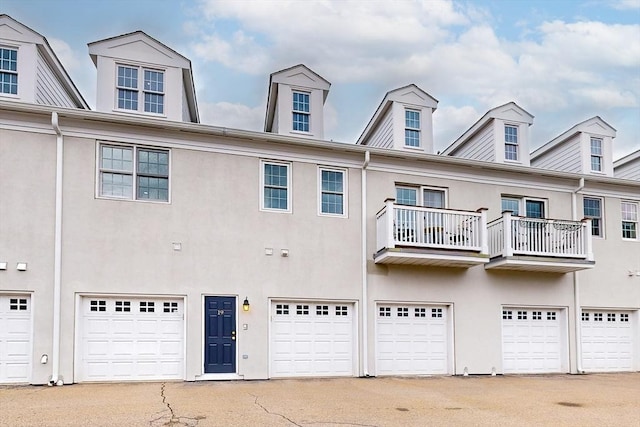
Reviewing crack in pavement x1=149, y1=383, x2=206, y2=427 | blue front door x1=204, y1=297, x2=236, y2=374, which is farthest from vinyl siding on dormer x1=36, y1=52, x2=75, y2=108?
crack in pavement x1=149, y1=383, x2=206, y2=427

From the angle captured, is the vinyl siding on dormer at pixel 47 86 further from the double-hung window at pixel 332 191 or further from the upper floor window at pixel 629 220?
the upper floor window at pixel 629 220

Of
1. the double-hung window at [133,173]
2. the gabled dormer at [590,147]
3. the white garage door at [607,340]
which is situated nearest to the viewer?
the double-hung window at [133,173]

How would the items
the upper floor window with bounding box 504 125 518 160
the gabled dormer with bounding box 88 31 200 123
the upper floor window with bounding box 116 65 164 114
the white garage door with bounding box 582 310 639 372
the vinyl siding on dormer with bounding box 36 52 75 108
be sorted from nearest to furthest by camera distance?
the vinyl siding on dormer with bounding box 36 52 75 108 < the gabled dormer with bounding box 88 31 200 123 < the upper floor window with bounding box 116 65 164 114 < the white garage door with bounding box 582 310 639 372 < the upper floor window with bounding box 504 125 518 160

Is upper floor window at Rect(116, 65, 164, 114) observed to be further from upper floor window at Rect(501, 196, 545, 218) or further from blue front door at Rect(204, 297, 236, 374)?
upper floor window at Rect(501, 196, 545, 218)

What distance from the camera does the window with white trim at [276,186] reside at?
41.0 feet

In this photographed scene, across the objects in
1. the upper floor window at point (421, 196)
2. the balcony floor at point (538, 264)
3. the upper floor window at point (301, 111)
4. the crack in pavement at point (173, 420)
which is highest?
the upper floor window at point (301, 111)

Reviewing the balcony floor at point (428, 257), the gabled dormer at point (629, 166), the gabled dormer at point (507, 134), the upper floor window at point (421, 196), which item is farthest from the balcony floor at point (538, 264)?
the gabled dormer at point (629, 166)

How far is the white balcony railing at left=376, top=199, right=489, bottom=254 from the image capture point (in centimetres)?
1229

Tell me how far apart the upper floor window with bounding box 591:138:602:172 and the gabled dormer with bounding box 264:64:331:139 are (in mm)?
8550

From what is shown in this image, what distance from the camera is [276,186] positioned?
41.3 ft

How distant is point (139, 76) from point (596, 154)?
13.4 meters

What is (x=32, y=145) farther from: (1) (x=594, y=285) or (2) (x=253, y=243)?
(1) (x=594, y=285)

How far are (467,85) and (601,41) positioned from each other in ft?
15.5

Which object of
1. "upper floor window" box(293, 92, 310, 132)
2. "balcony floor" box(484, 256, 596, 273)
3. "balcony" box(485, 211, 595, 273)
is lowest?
"balcony floor" box(484, 256, 596, 273)
